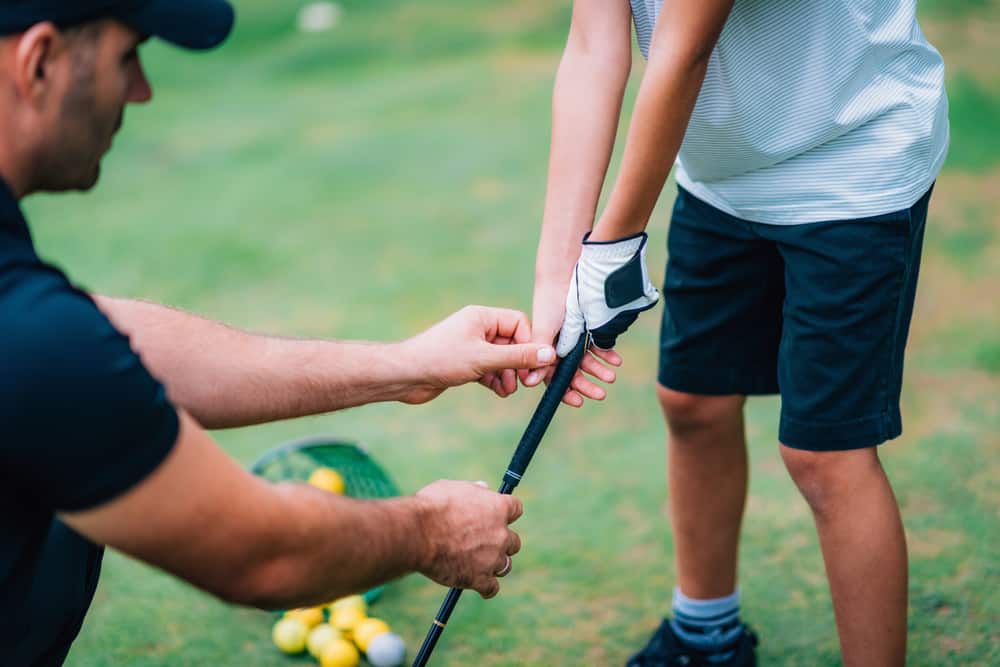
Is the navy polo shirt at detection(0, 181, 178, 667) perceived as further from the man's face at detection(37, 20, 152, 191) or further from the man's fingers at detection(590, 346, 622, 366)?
the man's fingers at detection(590, 346, 622, 366)

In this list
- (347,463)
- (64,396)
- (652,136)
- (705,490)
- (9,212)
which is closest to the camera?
(64,396)

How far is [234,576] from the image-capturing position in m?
1.36

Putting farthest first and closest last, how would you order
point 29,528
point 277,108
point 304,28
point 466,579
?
1. point 304,28
2. point 277,108
3. point 466,579
4. point 29,528

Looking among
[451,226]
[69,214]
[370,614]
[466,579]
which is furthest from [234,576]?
[69,214]

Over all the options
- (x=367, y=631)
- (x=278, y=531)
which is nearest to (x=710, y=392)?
(x=367, y=631)

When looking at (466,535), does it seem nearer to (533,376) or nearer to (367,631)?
(533,376)

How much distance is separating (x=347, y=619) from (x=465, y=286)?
1.92 m

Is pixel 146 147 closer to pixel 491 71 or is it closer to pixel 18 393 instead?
pixel 491 71

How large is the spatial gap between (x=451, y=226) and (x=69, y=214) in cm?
198

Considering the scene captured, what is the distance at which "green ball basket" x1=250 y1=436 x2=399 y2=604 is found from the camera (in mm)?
2695

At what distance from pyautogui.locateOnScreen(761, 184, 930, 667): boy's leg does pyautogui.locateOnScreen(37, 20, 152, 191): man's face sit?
1114 mm

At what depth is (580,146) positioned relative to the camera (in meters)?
2.12

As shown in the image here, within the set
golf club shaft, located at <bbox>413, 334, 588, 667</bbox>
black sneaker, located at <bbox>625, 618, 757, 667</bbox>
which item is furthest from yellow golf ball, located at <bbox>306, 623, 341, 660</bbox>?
black sneaker, located at <bbox>625, 618, 757, 667</bbox>

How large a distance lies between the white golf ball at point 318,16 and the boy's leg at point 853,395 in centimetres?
664
